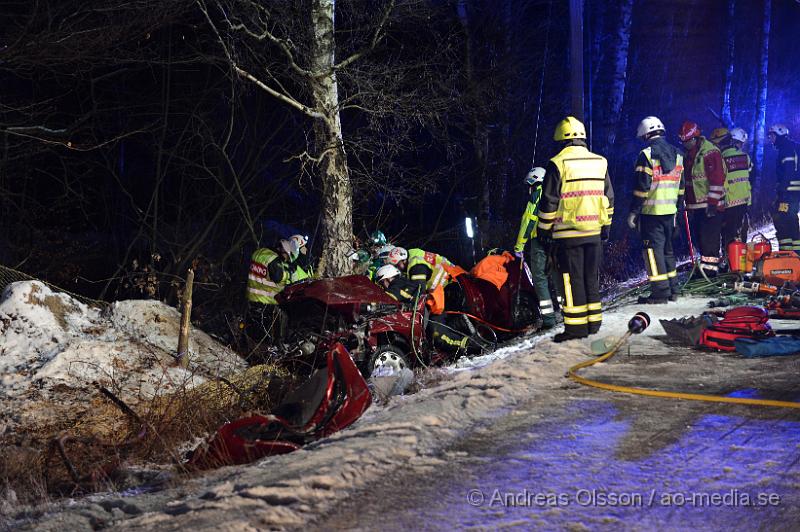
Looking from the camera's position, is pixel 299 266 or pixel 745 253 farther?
pixel 745 253

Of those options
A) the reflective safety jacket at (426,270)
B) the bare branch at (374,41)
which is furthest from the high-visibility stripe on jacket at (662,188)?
the bare branch at (374,41)

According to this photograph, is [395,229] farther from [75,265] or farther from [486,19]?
[75,265]

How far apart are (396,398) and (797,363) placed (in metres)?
3.25

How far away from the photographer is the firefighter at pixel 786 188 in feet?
40.5

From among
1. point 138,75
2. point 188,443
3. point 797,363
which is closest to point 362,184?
point 138,75

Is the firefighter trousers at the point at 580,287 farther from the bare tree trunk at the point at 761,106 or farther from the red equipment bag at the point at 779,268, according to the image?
the bare tree trunk at the point at 761,106

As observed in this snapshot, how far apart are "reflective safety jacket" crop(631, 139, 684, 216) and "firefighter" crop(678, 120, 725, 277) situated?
1.47 metres

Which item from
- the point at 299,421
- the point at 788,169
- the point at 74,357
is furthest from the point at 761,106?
the point at 299,421

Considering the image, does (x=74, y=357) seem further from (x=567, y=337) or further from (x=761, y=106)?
(x=761, y=106)

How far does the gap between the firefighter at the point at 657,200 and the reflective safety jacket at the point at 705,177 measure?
4.41 feet

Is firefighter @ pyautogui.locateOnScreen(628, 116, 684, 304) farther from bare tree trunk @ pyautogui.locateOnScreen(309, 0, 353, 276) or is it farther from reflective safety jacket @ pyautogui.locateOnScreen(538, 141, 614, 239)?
bare tree trunk @ pyautogui.locateOnScreen(309, 0, 353, 276)

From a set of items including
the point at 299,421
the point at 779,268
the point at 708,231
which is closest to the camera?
the point at 299,421

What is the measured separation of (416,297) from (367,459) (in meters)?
3.98

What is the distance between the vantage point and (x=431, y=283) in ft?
28.7
